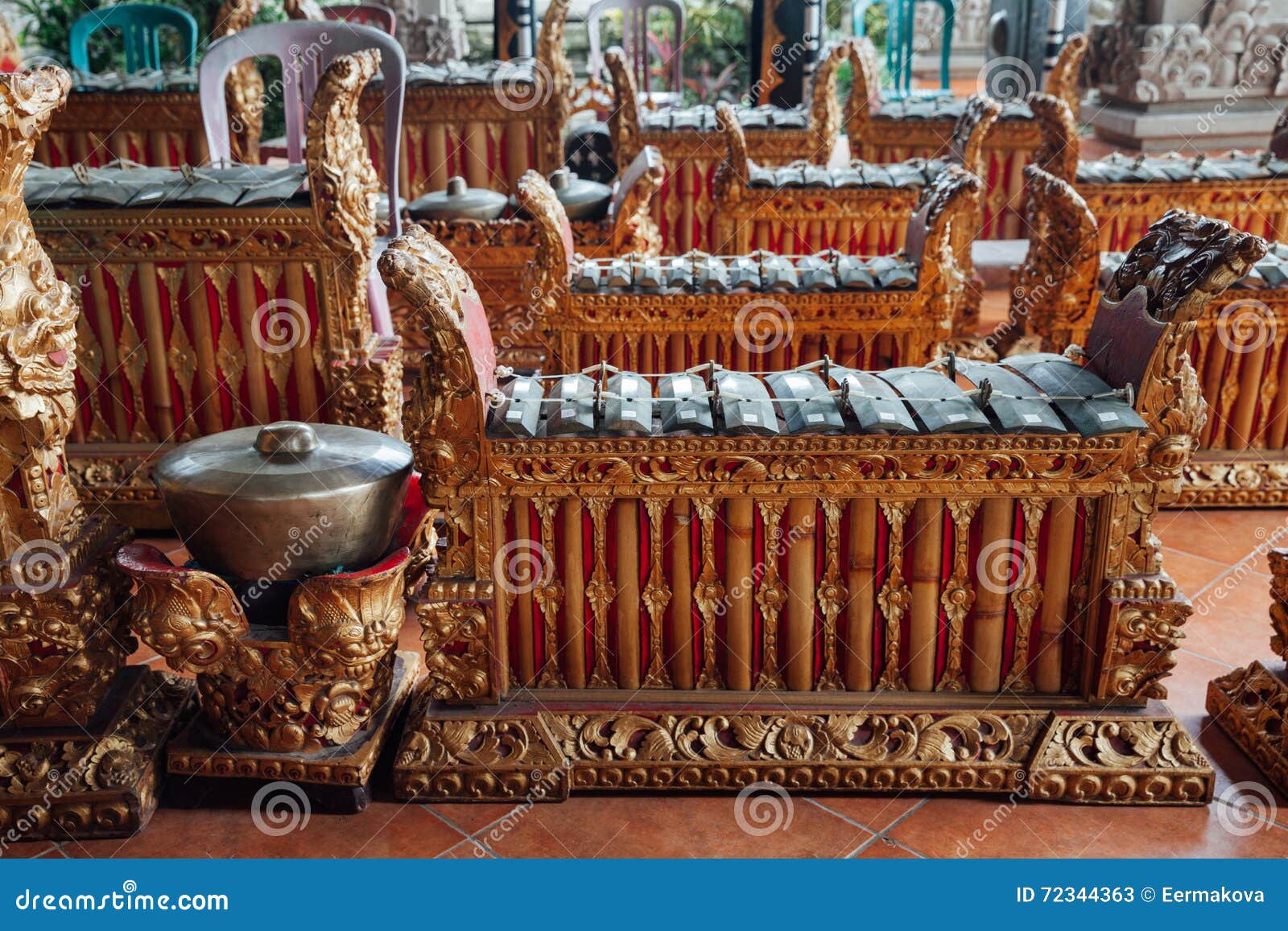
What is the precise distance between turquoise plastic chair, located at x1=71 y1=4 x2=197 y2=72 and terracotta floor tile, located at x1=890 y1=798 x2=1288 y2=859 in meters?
6.91

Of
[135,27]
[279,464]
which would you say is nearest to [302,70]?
[279,464]

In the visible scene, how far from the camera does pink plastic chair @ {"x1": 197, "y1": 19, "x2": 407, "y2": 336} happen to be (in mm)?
4555

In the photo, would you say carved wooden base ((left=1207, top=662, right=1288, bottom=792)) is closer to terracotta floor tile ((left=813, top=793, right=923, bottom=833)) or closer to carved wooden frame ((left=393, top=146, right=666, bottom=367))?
terracotta floor tile ((left=813, top=793, right=923, bottom=833))

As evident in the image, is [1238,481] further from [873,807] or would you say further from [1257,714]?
[873,807]

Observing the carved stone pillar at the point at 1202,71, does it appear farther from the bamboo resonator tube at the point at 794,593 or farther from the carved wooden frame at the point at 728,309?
the bamboo resonator tube at the point at 794,593

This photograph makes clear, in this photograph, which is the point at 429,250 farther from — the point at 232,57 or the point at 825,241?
the point at 825,241

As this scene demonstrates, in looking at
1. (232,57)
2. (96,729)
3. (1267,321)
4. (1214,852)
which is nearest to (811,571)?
(1214,852)

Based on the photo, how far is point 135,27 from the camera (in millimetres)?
7898

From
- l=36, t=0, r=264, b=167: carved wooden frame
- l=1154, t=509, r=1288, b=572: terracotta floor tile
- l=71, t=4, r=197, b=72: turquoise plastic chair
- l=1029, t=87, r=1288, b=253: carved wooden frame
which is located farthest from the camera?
l=71, t=4, r=197, b=72: turquoise plastic chair

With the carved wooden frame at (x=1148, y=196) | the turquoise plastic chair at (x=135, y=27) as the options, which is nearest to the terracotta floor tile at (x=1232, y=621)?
the carved wooden frame at (x=1148, y=196)

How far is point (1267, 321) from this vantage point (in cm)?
406

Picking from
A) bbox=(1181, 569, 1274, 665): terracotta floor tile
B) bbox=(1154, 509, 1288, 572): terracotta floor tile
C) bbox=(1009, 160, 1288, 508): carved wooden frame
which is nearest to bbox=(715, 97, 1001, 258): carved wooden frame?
bbox=(1009, 160, 1288, 508): carved wooden frame

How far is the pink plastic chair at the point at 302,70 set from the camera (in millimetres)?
4555

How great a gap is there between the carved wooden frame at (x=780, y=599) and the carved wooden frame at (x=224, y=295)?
121 cm
